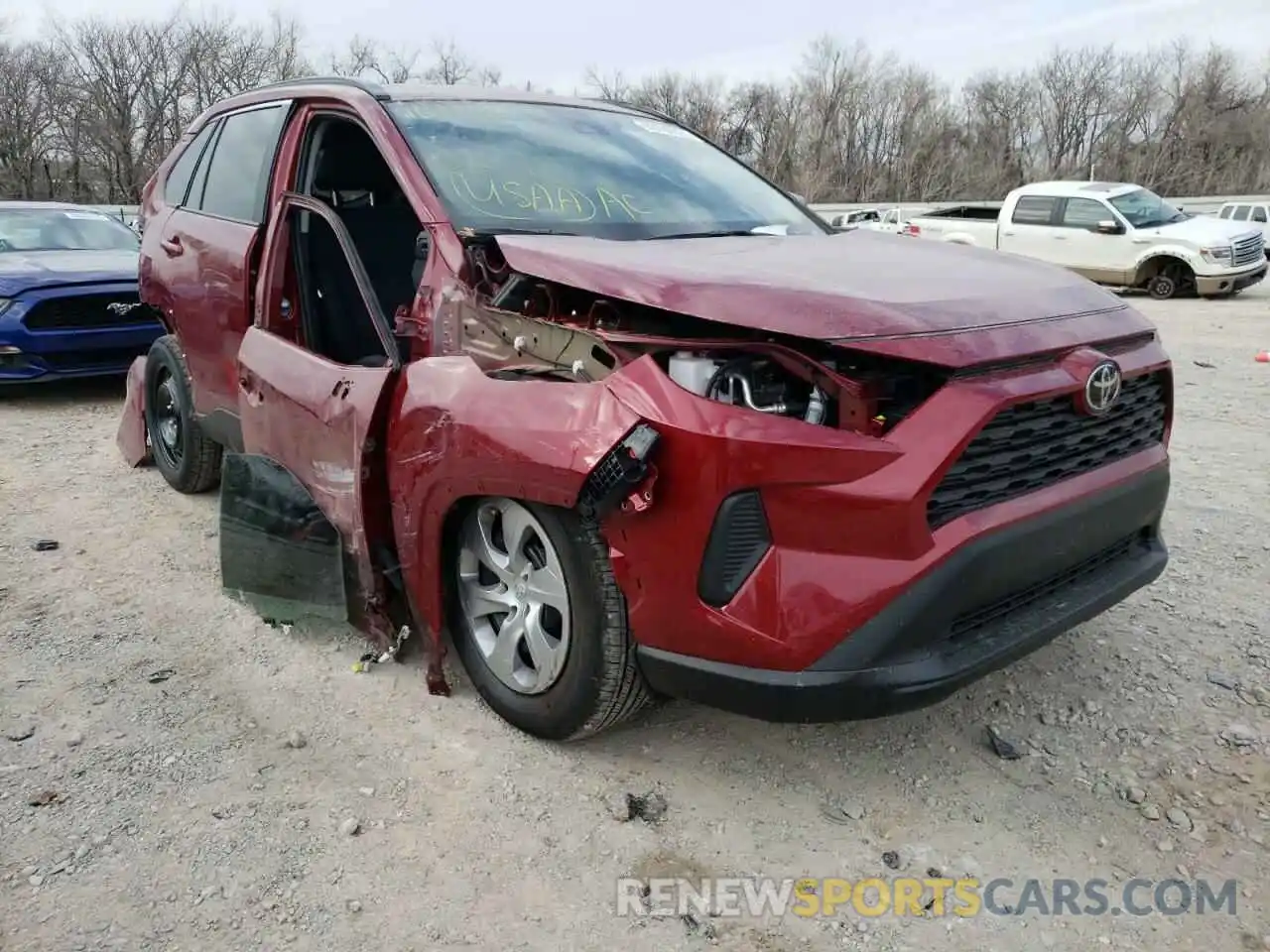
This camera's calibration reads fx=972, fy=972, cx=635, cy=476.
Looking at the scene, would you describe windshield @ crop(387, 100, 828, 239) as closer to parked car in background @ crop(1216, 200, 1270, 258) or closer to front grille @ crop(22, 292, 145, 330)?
front grille @ crop(22, 292, 145, 330)

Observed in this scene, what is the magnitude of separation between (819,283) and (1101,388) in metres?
0.79

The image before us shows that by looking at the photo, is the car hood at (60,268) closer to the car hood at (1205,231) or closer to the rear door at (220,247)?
the rear door at (220,247)

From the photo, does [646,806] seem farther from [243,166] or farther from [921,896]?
[243,166]

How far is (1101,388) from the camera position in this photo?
96.9 inches

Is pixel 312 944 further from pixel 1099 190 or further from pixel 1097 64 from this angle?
pixel 1097 64

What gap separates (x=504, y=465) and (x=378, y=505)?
2.38ft

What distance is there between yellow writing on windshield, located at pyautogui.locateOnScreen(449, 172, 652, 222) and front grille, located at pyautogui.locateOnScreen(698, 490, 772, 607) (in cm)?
134

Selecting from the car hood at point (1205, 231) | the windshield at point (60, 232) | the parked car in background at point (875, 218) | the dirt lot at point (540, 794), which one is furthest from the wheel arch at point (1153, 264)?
the windshield at point (60, 232)

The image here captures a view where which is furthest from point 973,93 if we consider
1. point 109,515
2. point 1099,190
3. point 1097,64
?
point 109,515

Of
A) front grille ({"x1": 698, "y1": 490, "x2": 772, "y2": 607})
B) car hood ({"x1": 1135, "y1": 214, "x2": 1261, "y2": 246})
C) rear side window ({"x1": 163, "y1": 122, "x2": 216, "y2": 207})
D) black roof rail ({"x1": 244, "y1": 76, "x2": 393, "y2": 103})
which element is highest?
car hood ({"x1": 1135, "y1": 214, "x2": 1261, "y2": 246})

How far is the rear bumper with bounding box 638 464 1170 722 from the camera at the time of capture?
2176 millimetres

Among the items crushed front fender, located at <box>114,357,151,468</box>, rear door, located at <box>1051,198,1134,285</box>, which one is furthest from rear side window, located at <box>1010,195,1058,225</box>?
crushed front fender, located at <box>114,357,151,468</box>

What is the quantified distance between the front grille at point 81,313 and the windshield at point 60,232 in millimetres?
1332

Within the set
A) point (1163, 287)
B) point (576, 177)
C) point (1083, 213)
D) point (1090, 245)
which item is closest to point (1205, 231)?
point (1163, 287)
